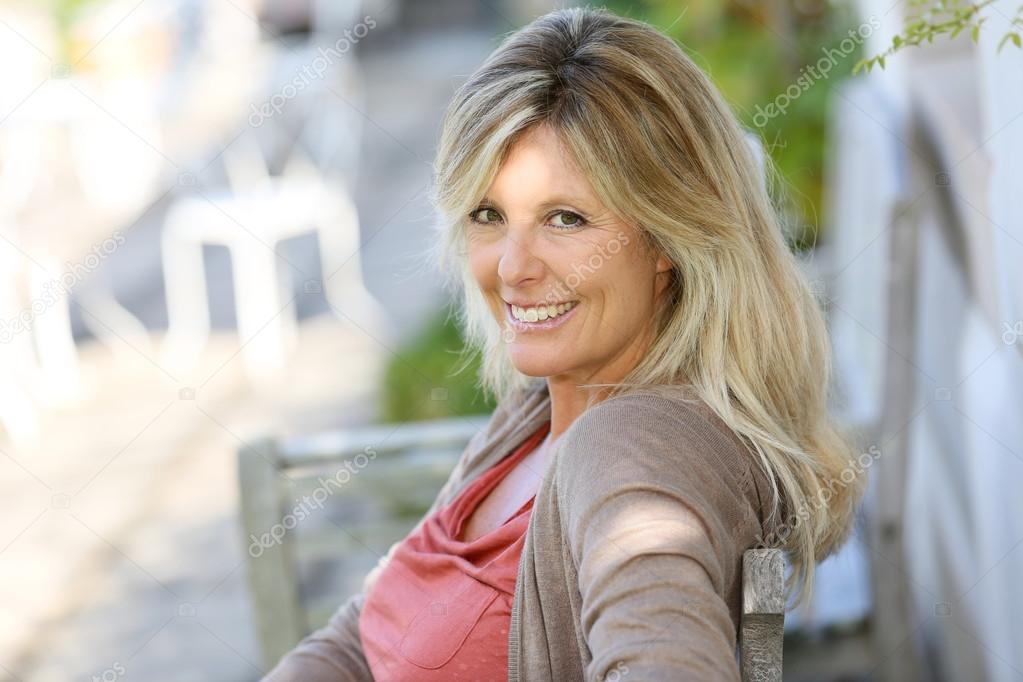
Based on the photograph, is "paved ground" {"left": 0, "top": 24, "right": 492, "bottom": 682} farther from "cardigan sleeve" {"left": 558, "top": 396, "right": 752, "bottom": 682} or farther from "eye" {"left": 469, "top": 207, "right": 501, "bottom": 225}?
"cardigan sleeve" {"left": 558, "top": 396, "right": 752, "bottom": 682}

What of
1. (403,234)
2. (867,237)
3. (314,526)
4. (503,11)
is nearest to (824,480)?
(867,237)

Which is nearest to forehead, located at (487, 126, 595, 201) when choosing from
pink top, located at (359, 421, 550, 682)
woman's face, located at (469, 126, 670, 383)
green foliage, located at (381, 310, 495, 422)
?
woman's face, located at (469, 126, 670, 383)

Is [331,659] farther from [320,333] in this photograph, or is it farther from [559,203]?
[320,333]

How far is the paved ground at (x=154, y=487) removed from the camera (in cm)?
383

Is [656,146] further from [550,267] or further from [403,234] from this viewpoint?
[403,234]

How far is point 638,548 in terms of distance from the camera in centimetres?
115

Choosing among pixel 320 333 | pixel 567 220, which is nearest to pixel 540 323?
pixel 567 220

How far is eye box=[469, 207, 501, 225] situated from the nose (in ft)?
0.14

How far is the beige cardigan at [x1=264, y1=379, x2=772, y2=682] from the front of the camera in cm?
111

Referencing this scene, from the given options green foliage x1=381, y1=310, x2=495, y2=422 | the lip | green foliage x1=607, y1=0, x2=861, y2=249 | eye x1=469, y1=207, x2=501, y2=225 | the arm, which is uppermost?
green foliage x1=607, y1=0, x2=861, y2=249

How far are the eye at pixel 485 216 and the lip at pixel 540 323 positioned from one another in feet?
0.34

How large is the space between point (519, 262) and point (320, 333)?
523 centimetres

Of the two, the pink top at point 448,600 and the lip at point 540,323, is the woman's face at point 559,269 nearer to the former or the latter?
the lip at point 540,323

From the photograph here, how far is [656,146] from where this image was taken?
142 centimetres
